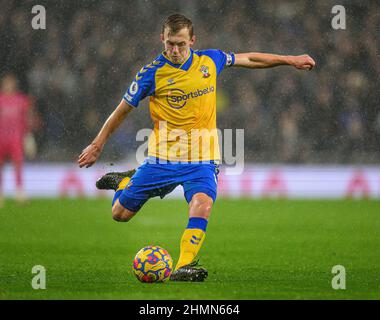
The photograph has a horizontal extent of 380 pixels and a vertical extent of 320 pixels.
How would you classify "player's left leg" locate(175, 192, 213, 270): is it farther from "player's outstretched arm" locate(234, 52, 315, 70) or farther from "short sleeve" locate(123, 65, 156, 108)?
"player's outstretched arm" locate(234, 52, 315, 70)

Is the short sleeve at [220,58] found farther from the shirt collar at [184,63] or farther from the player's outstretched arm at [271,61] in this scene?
the shirt collar at [184,63]

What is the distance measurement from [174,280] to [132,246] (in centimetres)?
285

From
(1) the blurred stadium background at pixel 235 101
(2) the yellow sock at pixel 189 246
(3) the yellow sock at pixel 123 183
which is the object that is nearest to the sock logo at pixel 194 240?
(2) the yellow sock at pixel 189 246

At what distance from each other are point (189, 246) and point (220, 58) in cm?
159

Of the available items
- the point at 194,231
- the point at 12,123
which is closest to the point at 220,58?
the point at 194,231

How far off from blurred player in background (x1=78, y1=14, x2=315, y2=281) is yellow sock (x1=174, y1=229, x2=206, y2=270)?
0.04 metres

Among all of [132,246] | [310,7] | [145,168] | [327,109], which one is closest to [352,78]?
[327,109]

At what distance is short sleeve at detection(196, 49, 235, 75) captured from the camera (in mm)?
7336

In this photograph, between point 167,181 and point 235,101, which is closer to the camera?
point 167,181

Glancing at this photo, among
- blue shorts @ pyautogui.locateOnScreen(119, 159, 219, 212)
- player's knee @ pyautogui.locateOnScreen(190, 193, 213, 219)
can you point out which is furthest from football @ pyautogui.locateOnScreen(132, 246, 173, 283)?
blue shorts @ pyautogui.locateOnScreen(119, 159, 219, 212)

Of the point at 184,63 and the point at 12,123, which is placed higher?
the point at 12,123

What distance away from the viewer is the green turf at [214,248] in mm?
6289

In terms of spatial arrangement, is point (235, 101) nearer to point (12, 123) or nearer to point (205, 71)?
point (12, 123)

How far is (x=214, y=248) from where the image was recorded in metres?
9.37
